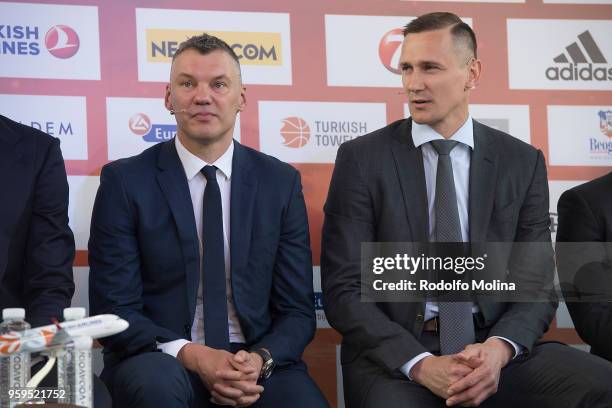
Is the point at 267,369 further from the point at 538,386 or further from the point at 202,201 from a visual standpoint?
the point at 538,386

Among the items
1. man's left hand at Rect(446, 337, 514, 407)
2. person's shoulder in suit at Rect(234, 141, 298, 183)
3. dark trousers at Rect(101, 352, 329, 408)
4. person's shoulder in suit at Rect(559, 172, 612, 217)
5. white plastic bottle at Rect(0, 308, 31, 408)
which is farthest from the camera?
person's shoulder in suit at Rect(559, 172, 612, 217)

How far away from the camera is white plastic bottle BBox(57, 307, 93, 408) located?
2.08 meters

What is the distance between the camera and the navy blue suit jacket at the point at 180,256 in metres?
3.29

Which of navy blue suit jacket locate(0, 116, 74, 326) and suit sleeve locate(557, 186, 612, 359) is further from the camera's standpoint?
suit sleeve locate(557, 186, 612, 359)

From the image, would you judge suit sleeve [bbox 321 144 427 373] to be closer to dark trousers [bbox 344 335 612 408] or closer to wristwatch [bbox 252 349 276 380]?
dark trousers [bbox 344 335 612 408]

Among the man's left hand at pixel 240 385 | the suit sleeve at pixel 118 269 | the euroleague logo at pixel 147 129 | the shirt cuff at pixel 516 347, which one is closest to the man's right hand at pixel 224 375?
the man's left hand at pixel 240 385

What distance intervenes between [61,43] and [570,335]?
2762 mm

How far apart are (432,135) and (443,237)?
0.42 metres

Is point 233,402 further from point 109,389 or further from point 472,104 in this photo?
point 472,104

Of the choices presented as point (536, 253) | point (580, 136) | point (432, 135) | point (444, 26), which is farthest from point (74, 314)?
point (580, 136)

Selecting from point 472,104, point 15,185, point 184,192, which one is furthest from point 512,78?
point 15,185

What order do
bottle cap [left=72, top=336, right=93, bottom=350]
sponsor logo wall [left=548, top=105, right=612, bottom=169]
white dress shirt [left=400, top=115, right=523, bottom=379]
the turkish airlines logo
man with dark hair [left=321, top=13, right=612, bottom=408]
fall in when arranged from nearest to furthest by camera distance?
bottle cap [left=72, top=336, right=93, bottom=350], man with dark hair [left=321, top=13, right=612, bottom=408], white dress shirt [left=400, top=115, right=523, bottom=379], the turkish airlines logo, sponsor logo wall [left=548, top=105, right=612, bottom=169]

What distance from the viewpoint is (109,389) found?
3043mm

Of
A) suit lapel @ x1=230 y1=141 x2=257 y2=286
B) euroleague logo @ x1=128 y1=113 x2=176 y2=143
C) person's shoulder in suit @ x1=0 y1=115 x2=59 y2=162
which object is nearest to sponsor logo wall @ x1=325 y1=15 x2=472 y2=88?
euroleague logo @ x1=128 y1=113 x2=176 y2=143
